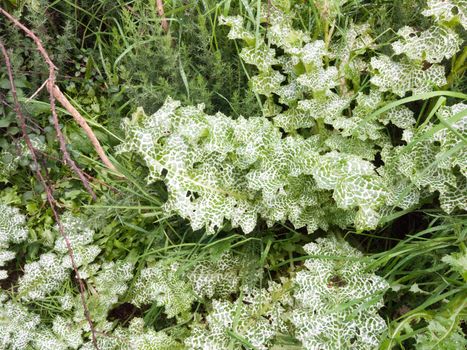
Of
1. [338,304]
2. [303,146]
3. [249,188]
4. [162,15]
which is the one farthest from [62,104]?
[338,304]

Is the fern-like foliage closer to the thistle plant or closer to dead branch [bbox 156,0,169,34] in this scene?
dead branch [bbox 156,0,169,34]

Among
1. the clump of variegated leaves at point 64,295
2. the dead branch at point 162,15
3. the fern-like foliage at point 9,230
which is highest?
the dead branch at point 162,15

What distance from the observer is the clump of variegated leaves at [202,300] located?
1.57 meters

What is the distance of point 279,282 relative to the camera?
190 cm

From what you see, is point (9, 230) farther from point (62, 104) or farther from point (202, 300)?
point (202, 300)

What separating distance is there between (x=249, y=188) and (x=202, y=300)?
1.53 ft

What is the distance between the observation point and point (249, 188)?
5.67 ft

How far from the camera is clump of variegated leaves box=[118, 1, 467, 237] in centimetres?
159

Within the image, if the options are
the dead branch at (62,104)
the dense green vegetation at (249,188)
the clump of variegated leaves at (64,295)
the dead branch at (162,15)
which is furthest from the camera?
the dead branch at (162,15)

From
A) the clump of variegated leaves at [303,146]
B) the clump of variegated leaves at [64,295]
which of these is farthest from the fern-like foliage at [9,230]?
the clump of variegated leaves at [303,146]

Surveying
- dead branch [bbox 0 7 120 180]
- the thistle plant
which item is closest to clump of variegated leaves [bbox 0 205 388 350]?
the thistle plant

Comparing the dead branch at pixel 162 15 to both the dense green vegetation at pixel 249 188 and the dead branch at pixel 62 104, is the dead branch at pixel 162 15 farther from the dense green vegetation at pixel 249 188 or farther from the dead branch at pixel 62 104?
the dead branch at pixel 62 104

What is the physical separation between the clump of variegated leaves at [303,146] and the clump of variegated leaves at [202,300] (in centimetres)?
21

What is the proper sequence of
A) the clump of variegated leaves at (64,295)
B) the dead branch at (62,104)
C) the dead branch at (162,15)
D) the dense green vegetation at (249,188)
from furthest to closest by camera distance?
the dead branch at (162,15) → the clump of variegated leaves at (64,295) → the dense green vegetation at (249,188) → the dead branch at (62,104)
